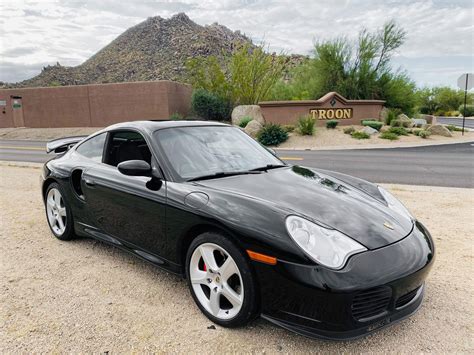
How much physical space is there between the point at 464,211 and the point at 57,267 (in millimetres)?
5148

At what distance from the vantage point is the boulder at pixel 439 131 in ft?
64.7

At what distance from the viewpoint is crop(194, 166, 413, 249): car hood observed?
2318mm

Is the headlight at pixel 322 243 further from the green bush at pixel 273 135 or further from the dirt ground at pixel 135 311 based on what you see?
the green bush at pixel 273 135

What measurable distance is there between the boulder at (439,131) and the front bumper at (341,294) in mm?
20019

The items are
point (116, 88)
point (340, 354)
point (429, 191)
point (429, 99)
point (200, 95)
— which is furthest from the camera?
point (429, 99)

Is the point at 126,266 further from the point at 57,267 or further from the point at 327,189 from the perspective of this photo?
the point at 327,189

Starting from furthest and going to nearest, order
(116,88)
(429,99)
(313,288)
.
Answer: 1. (429,99)
2. (116,88)
3. (313,288)

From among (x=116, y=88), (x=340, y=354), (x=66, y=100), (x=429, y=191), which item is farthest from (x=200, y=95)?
(x=340, y=354)

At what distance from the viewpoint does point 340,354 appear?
85.0 inches

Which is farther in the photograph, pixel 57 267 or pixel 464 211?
pixel 464 211

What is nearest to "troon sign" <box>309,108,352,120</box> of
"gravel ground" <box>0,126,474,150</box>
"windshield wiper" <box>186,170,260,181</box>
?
"gravel ground" <box>0,126,474,150</box>

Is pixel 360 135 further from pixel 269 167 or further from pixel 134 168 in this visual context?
pixel 134 168

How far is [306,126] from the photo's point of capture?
18.8m

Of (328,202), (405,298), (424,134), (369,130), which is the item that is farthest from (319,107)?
(405,298)
